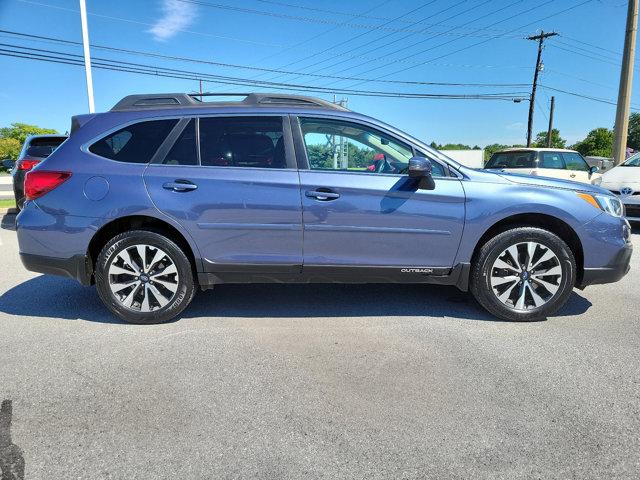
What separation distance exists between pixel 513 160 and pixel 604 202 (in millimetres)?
8872

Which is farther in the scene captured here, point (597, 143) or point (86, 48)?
point (597, 143)

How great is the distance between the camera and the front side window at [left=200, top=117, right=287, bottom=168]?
3707 millimetres

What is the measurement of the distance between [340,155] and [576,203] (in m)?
2.00

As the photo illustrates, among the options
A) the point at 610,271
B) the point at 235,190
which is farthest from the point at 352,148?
the point at 610,271

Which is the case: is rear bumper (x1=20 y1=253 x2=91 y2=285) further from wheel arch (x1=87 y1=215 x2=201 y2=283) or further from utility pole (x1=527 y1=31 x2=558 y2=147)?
utility pole (x1=527 y1=31 x2=558 y2=147)

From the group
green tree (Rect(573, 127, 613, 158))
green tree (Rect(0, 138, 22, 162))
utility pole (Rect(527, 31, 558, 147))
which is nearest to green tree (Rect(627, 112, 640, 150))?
green tree (Rect(573, 127, 613, 158))

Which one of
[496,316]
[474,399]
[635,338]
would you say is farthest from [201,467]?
[635,338]

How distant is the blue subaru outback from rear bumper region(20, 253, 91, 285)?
0.01 metres

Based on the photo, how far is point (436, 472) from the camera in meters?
2.01

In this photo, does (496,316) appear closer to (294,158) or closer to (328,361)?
(328,361)

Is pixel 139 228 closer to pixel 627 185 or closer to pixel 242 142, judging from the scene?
pixel 242 142

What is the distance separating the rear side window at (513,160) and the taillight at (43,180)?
432 inches

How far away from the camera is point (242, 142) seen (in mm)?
3756

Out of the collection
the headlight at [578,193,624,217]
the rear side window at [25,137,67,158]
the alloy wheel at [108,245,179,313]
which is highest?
the rear side window at [25,137,67,158]
